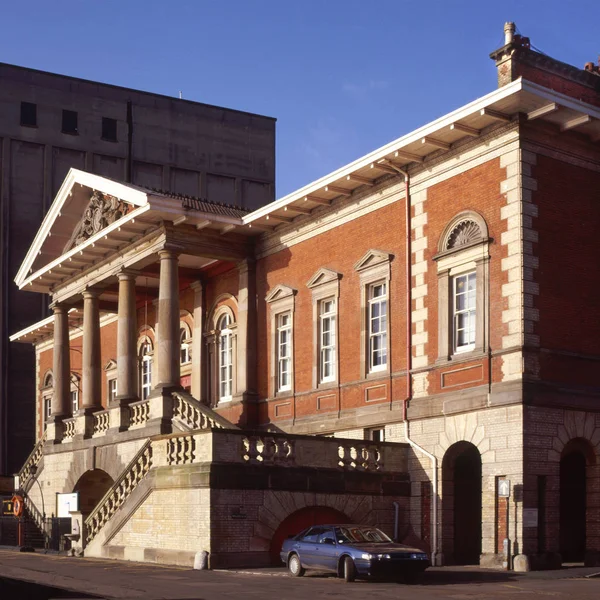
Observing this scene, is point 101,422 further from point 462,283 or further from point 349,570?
point 349,570

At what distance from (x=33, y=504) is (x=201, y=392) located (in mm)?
8965

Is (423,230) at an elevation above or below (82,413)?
above

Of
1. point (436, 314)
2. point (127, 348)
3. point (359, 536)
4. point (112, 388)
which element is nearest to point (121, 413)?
point (127, 348)

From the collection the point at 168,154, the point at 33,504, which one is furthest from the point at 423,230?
the point at 168,154

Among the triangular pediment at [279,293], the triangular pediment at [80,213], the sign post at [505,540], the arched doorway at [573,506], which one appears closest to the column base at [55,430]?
the triangular pediment at [80,213]

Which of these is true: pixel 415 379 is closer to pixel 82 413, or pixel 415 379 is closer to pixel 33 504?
pixel 82 413

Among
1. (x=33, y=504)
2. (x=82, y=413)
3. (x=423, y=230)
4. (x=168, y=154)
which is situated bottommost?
(x=33, y=504)

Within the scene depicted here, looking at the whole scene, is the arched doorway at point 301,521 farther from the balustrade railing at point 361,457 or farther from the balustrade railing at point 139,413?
the balustrade railing at point 139,413

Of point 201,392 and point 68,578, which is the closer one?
point 68,578

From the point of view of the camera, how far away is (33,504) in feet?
146

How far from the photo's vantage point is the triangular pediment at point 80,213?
126 feet

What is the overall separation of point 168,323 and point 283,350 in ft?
12.4

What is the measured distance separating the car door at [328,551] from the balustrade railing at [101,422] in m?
15.6

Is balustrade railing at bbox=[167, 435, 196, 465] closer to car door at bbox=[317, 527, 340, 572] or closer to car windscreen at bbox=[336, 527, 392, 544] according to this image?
car door at bbox=[317, 527, 340, 572]
